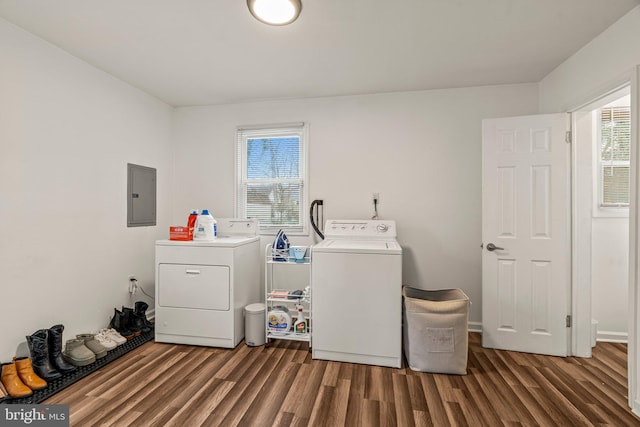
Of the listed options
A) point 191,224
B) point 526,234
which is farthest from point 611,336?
point 191,224

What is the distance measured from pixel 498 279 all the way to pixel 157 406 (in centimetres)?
266

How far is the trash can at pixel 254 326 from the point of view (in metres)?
2.59

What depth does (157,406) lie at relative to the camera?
178 cm

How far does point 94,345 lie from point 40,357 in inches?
14.3

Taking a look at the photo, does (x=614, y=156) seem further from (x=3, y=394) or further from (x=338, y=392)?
(x=3, y=394)

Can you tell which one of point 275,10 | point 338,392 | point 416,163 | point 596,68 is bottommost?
point 338,392

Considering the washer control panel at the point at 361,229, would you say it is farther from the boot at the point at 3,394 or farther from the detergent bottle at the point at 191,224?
the boot at the point at 3,394

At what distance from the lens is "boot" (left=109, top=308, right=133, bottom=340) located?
2688 mm

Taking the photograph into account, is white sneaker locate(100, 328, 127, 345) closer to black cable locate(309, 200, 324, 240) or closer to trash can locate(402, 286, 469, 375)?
black cable locate(309, 200, 324, 240)

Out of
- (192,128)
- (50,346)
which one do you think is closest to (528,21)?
(192,128)

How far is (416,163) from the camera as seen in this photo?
3.00m

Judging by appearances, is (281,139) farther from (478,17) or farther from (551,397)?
(551,397)

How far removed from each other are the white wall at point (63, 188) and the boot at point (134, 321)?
0.46 ft

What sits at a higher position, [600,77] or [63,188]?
[600,77]
